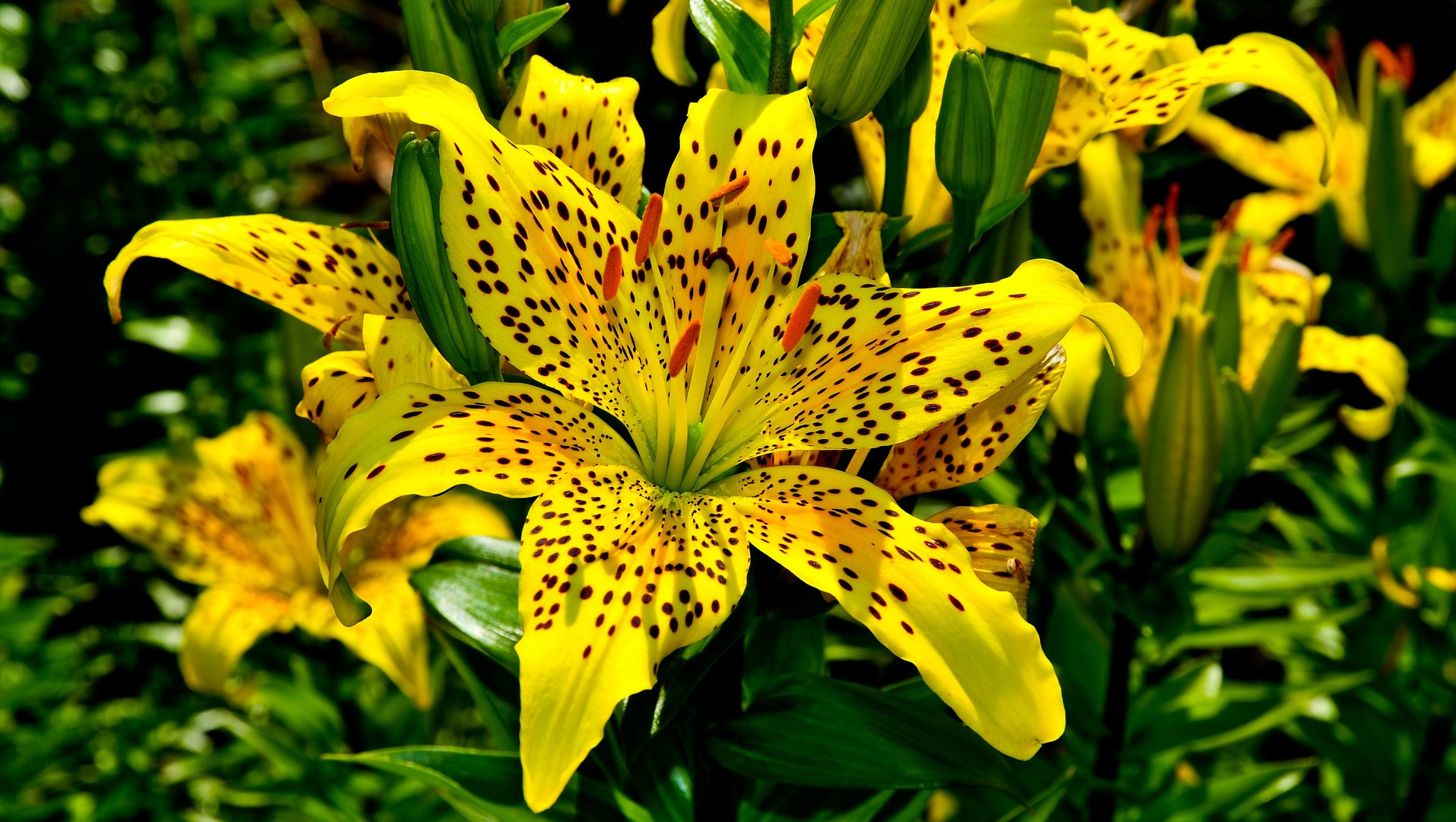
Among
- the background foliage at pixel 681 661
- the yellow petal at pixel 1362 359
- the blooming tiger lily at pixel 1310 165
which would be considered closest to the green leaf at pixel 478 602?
the background foliage at pixel 681 661

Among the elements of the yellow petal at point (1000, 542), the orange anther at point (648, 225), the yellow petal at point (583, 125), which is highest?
the yellow petal at point (583, 125)

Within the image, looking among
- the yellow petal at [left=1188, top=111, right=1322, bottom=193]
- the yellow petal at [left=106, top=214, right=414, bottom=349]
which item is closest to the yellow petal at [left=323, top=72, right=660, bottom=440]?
the yellow petal at [left=106, top=214, right=414, bottom=349]

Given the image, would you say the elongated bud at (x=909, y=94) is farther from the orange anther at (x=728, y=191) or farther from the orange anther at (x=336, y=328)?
the orange anther at (x=336, y=328)

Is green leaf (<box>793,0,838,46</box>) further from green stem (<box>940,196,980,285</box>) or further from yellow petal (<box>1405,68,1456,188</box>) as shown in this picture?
yellow petal (<box>1405,68,1456,188</box>)

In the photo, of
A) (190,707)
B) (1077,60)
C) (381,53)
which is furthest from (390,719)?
(381,53)

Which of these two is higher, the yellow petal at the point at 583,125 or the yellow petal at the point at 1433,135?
the yellow petal at the point at 583,125

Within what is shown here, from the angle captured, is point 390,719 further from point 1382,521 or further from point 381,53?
point 381,53

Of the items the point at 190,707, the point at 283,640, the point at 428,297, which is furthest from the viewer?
the point at 190,707

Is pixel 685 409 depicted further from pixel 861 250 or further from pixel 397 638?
Answer: pixel 397 638
